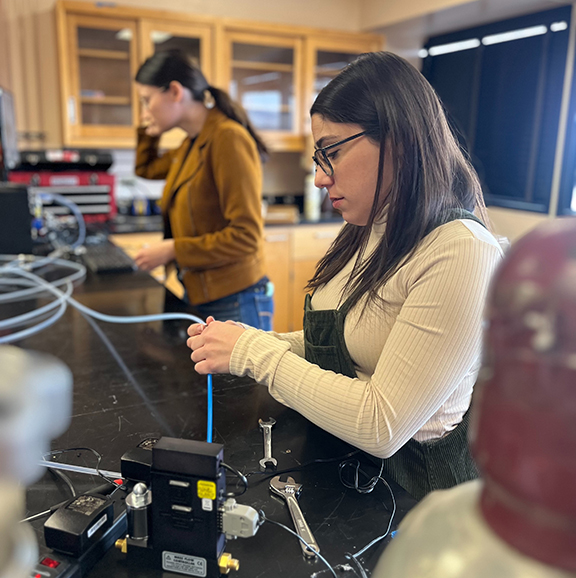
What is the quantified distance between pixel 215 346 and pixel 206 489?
13.0 inches

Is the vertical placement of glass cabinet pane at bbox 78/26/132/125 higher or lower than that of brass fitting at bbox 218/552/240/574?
higher

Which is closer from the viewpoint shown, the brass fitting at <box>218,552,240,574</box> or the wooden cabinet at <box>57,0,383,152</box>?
the brass fitting at <box>218,552,240,574</box>

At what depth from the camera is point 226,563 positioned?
0.63 metres

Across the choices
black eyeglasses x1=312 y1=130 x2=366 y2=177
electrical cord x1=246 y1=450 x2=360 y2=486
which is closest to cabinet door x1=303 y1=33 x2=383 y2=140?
black eyeglasses x1=312 y1=130 x2=366 y2=177

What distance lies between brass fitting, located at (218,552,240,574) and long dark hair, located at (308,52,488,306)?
1.41 feet

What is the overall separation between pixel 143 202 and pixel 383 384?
3215 mm

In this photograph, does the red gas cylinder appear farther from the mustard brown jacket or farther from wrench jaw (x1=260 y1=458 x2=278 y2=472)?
the mustard brown jacket

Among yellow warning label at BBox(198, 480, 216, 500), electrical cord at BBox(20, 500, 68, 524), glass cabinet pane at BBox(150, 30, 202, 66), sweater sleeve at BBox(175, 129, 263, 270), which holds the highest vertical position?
glass cabinet pane at BBox(150, 30, 202, 66)

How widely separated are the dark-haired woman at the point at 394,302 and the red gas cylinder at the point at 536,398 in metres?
0.51

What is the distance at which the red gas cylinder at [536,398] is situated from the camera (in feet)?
0.75

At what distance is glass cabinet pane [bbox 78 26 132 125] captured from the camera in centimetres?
327

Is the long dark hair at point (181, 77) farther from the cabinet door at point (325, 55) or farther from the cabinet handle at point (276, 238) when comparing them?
the cabinet door at point (325, 55)

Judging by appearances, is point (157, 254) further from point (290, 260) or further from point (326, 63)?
point (326, 63)

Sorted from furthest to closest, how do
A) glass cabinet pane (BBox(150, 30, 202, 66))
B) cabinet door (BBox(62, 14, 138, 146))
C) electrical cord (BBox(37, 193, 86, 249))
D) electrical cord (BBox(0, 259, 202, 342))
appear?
glass cabinet pane (BBox(150, 30, 202, 66))
cabinet door (BBox(62, 14, 138, 146))
electrical cord (BBox(37, 193, 86, 249))
electrical cord (BBox(0, 259, 202, 342))
